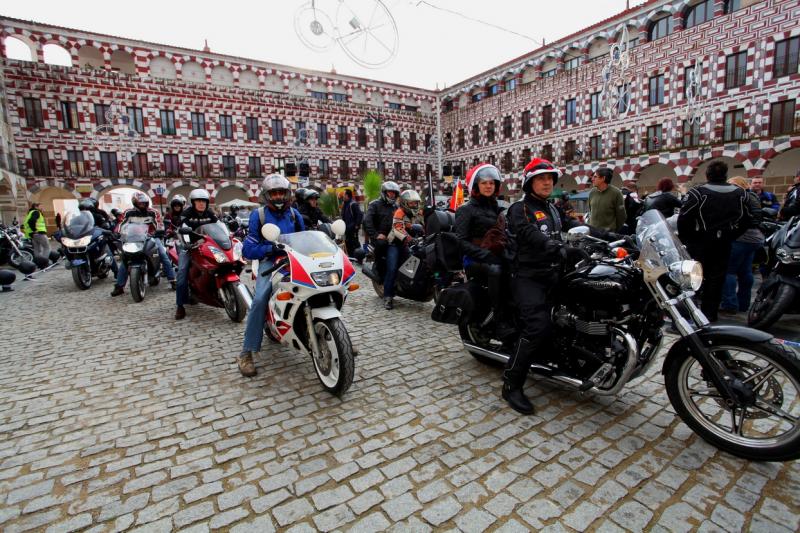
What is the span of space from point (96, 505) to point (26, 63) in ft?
121

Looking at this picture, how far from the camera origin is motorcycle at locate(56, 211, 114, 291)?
8.88 meters

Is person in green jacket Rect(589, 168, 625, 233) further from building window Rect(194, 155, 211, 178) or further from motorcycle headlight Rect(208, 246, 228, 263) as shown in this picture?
building window Rect(194, 155, 211, 178)

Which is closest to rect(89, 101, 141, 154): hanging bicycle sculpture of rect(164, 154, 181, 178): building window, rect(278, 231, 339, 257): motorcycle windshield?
rect(164, 154, 181, 178): building window

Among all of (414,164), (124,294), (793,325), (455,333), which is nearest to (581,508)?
(455,333)

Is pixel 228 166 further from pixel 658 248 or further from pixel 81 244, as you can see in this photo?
pixel 658 248

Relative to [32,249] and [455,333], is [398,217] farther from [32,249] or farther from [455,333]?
[32,249]

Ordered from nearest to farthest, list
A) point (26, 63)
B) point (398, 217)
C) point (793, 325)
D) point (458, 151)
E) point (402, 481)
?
point (402, 481), point (793, 325), point (398, 217), point (26, 63), point (458, 151)

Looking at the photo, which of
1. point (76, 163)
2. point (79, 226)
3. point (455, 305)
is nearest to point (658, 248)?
point (455, 305)

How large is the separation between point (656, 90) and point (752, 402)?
91.4ft

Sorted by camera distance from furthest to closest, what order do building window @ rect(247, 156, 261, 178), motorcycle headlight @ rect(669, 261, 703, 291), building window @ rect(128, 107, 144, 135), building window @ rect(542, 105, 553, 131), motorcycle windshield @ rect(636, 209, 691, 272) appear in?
building window @ rect(247, 156, 261, 178) → building window @ rect(542, 105, 553, 131) → building window @ rect(128, 107, 144, 135) → motorcycle windshield @ rect(636, 209, 691, 272) → motorcycle headlight @ rect(669, 261, 703, 291)

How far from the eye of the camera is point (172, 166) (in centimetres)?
3197

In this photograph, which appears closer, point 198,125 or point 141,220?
point 141,220

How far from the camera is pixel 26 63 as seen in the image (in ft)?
89.6

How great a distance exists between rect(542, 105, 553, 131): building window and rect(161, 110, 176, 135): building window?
28.3m
